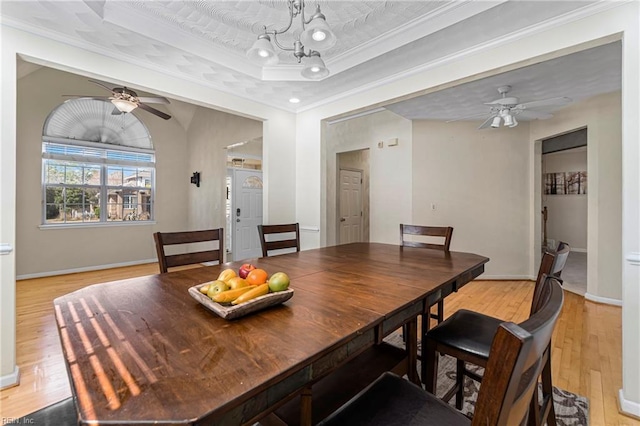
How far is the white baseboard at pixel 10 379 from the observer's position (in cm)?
193

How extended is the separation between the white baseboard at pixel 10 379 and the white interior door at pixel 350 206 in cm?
459

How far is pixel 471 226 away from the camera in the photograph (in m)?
4.73

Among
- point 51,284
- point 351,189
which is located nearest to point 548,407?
point 351,189

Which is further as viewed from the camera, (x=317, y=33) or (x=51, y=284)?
(x=51, y=284)

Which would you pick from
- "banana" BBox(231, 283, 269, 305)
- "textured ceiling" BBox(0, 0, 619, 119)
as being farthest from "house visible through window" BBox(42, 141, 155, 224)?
"banana" BBox(231, 283, 269, 305)

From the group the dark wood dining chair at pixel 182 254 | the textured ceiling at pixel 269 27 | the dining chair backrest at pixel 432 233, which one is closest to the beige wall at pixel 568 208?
the textured ceiling at pixel 269 27

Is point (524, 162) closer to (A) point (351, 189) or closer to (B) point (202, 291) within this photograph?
(A) point (351, 189)

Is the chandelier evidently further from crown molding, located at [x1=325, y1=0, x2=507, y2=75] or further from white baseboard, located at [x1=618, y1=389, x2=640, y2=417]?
white baseboard, located at [x1=618, y1=389, x2=640, y2=417]

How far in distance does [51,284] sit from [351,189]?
17.6 ft

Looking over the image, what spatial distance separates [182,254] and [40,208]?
15.9 feet

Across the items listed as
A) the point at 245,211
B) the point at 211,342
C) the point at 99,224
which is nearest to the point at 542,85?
the point at 211,342

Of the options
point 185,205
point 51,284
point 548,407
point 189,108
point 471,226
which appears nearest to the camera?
point 548,407

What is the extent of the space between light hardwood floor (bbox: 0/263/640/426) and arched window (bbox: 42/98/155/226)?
147 cm

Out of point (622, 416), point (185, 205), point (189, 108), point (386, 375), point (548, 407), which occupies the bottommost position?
point (622, 416)
